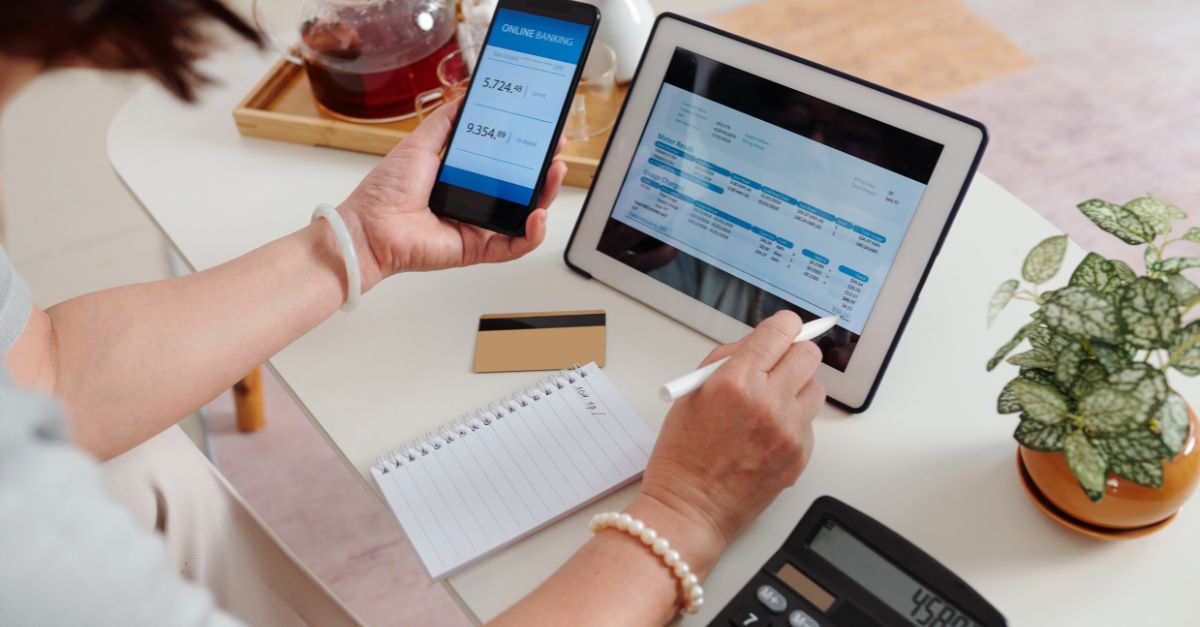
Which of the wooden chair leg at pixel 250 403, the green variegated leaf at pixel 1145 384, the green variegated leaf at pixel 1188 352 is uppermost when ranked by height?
the green variegated leaf at pixel 1188 352

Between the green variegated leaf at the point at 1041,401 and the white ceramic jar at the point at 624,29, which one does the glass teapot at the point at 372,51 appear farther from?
the green variegated leaf at the point at 1041,401

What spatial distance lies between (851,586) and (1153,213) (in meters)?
0.34

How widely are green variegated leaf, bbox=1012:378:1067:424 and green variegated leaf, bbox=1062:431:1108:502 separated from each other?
17mm

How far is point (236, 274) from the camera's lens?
88 centimetres

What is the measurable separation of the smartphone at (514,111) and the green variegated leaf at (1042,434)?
50cm

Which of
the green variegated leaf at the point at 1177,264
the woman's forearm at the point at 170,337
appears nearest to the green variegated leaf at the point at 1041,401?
the green variegated leaf at the point at 1177,264

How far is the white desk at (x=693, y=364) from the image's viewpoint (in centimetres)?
71

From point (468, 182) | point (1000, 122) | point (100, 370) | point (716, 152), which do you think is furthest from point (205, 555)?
point (1000, 122)

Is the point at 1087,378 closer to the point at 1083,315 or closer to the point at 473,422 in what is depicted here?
the point at 1083,315

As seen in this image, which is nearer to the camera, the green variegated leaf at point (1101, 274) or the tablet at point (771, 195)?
the green variegated leaf at point (1101, 274)

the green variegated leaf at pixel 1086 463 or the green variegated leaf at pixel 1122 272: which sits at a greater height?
the green variegated leaf at pixel 1122 272

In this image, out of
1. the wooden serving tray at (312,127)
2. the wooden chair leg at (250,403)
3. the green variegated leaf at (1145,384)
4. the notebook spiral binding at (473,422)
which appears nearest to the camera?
the green variegated leaf at (1145,384)

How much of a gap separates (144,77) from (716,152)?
484mm

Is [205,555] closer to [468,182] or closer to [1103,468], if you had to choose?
[468,182]
